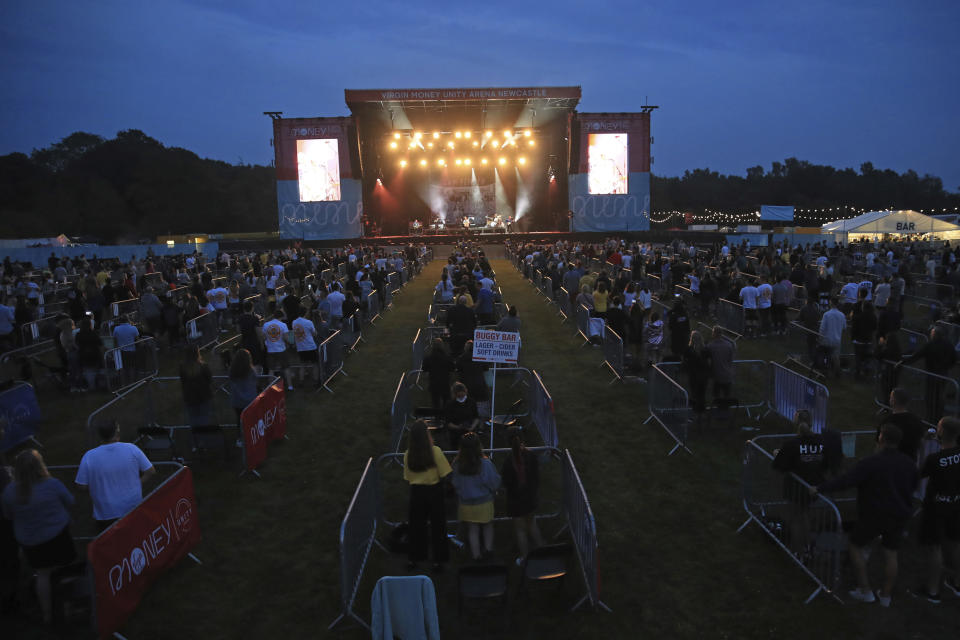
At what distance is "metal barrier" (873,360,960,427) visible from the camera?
8734 mm

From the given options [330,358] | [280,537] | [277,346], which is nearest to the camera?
[280,537]

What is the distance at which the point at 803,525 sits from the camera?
576cm

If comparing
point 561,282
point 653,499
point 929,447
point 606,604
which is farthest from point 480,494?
point 561,282

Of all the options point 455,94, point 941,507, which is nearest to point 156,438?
point 941,507

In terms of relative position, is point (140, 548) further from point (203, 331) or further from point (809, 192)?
point (809, 192)

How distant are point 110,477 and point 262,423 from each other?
9.99 feet

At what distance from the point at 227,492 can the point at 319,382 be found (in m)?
4.58

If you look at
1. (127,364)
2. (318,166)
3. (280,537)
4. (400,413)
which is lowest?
(280,537)

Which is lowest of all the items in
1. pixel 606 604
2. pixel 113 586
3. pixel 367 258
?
pixel 606 604

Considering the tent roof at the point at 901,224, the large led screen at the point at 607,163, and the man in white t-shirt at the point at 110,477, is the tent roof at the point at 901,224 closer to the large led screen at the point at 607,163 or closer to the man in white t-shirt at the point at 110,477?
the large led screen at the point at 607,163

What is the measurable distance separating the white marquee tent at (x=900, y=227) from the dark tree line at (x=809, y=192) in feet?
135

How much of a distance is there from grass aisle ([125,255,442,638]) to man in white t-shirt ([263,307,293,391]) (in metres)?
0.70

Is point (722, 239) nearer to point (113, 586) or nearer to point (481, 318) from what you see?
point (481, 318)

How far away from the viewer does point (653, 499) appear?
7289 mm
